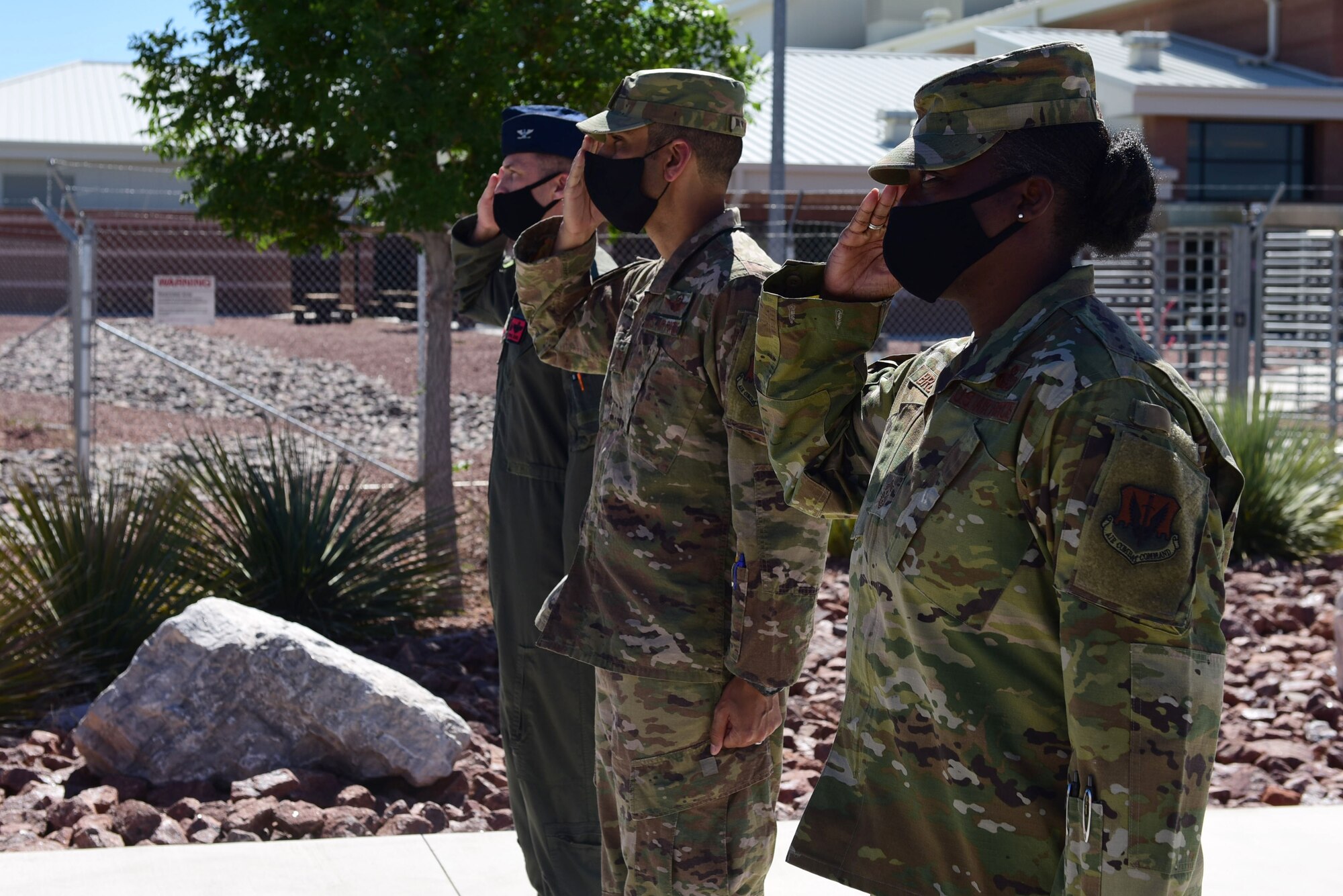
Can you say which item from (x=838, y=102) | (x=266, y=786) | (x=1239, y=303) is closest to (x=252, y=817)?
(x=266, y=786)

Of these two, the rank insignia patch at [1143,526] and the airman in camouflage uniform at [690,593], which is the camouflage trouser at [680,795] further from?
the rank insignia patch at [1143,526]

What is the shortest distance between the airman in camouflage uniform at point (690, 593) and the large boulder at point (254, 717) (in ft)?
7.24

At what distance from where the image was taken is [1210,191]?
30.5 meters

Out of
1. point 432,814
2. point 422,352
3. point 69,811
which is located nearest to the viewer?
point 69,811

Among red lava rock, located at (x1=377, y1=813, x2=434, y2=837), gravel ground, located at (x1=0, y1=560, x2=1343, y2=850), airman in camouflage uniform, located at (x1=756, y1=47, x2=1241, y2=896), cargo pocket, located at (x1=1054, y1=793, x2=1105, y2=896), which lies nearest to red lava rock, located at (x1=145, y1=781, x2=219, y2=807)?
gravel ground, located at (x1=0, y1=560, x2=1343, y2=850)

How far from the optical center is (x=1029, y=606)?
186cm

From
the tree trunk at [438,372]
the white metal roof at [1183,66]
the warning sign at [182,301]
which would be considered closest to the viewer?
the tree trunk at [438,372]

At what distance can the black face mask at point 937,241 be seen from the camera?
78.8 inches

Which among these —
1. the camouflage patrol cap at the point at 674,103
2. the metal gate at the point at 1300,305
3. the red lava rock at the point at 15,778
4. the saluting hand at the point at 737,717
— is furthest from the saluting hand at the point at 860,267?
the metal gate at the point at 1300,305

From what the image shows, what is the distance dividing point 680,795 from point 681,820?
5 centimetres

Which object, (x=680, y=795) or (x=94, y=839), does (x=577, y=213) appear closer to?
(x=680, y=795)

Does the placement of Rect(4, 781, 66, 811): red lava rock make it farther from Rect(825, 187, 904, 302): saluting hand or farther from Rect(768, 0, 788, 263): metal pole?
Rect(768, 0, 788, 263): metal pole

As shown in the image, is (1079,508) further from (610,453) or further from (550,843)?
(550,843)

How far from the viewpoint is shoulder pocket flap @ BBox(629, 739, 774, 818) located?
2.70 meters
